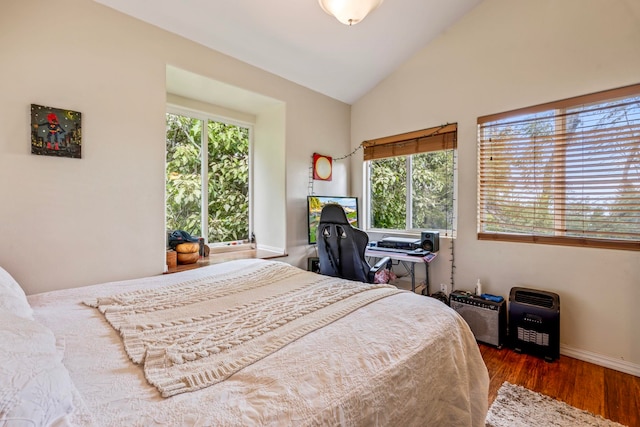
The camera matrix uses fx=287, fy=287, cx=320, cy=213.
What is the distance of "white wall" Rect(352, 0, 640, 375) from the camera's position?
213 centimetres

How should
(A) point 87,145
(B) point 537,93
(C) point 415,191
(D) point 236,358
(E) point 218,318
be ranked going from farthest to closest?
1. (C) point 415,191
2. (B) point 537,93
3. (A) point 87,145
4. (E) point 218,318
5. (D) point 236,358

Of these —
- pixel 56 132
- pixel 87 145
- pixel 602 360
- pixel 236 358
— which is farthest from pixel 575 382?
pixel 56 132

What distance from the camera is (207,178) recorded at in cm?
306

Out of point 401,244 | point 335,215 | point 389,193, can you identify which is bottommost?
point 401,244

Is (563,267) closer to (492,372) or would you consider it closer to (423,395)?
(492,372)

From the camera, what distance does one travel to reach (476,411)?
1273mm

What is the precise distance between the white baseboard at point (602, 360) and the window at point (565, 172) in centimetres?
86

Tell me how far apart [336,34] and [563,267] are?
2.81 m

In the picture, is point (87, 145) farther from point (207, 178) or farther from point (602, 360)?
point (602, 360)

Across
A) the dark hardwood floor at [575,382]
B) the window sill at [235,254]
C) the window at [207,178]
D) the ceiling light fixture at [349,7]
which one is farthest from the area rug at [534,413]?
the window at [207,178]

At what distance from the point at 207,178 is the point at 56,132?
52.9 inches

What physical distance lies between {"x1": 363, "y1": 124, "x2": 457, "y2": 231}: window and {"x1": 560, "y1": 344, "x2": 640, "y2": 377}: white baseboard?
1.37 metres

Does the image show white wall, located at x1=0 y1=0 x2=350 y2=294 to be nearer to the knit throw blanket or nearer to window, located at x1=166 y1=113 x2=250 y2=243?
window, located at x1=166 y1=113 x2=250 y2=243

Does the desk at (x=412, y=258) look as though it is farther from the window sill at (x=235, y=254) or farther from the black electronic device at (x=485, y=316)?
the window sill at (x=235, y=254)
